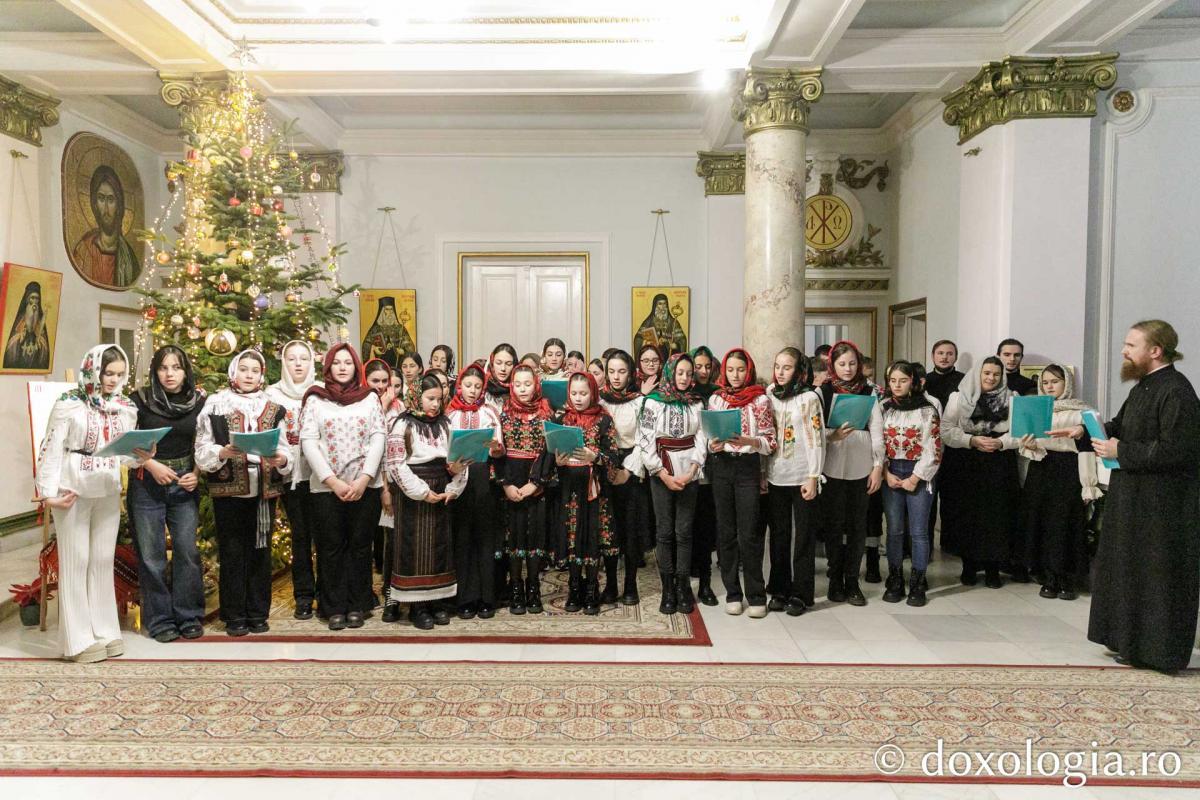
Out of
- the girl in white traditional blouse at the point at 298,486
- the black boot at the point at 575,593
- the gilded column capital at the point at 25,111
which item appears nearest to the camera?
the girl in white traditional blouse at the point at 298,486

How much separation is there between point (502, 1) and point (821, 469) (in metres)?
5.05

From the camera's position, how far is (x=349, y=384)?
15.9 ft

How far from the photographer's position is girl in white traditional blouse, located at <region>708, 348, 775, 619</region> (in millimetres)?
5023

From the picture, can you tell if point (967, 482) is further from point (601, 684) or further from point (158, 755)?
point (158, 755)

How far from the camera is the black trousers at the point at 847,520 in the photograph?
5.36 m

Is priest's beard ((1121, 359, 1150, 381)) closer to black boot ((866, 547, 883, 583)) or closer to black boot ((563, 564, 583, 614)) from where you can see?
black boot ((866, 547, 883, 583))

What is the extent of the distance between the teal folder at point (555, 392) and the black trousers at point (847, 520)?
6.61ft

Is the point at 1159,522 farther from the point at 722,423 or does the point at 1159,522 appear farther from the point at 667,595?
the point at 667,595

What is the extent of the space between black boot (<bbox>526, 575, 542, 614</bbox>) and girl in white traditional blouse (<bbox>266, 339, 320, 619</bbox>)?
56.4 inches

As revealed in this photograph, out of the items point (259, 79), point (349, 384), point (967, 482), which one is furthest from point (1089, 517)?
point (259, 79)

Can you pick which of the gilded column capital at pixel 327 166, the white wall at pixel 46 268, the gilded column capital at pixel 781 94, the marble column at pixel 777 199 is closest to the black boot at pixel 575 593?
the marble column at pixel 777 199

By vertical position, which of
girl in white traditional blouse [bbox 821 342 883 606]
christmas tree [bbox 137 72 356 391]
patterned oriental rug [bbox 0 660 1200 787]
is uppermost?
christmas tree [bbox 137 72 356 391]

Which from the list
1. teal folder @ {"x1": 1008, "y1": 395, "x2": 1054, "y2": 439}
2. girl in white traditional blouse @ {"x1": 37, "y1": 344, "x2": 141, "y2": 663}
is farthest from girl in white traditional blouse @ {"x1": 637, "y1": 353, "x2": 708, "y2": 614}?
girl in white traditional blouse @ {"x1": 37, "y1": 344, "x2": 141, "y2": 663}

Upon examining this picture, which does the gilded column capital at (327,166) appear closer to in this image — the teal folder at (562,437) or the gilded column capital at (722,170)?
the gilded column capital at (722,170)
